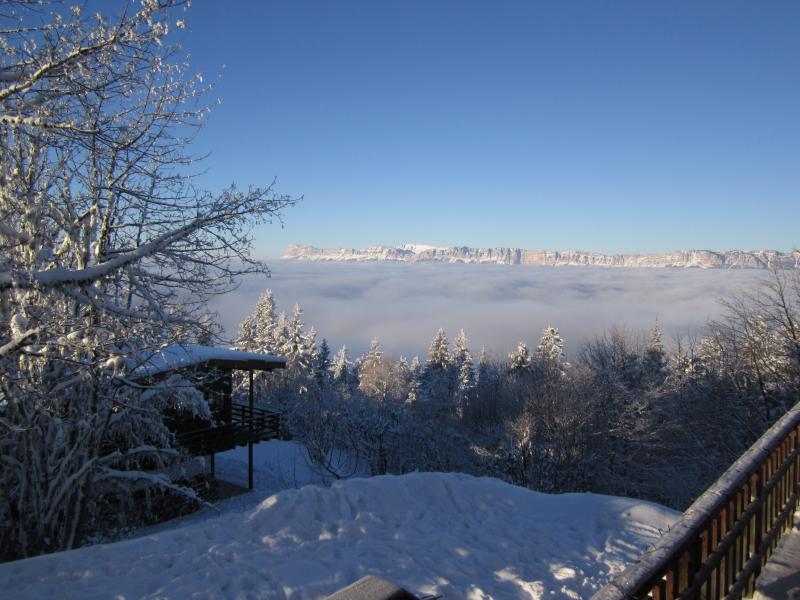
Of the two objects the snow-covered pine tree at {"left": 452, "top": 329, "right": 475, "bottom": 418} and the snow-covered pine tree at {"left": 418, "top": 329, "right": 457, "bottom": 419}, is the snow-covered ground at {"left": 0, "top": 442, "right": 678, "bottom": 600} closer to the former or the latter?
the snow-covered pine tree at {"left": 418, "top": 329, "right": 457, "bottom": 419}

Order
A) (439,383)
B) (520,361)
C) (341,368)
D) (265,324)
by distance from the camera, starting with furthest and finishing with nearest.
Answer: (341,368) → (520,361) → (265,324) → (439,383)

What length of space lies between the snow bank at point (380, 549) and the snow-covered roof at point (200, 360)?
3.79 m

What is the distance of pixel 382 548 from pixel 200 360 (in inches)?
238

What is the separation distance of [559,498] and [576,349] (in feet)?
95.4

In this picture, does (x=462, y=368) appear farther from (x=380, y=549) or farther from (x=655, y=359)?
(x=380, y=549)

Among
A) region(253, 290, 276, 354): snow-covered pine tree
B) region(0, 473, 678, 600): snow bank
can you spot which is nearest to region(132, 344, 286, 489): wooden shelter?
region(0, 473, 678, 600): snow bank

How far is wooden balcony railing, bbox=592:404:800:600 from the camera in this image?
1889mm

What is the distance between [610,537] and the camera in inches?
296

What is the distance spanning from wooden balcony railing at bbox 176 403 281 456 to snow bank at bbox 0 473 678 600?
8.77 m

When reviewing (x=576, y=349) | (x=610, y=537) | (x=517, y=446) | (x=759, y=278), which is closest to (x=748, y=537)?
(x=610, y=537)

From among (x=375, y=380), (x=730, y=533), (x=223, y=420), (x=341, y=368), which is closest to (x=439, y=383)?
(x=375, y=380)

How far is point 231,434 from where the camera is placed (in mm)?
17453

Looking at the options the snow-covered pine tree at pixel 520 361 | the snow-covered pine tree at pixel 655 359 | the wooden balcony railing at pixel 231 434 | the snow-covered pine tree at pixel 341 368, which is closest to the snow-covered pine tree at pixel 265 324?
the snow-covered pine tree at pixel 341 368

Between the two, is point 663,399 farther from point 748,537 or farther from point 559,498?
point 748,537
